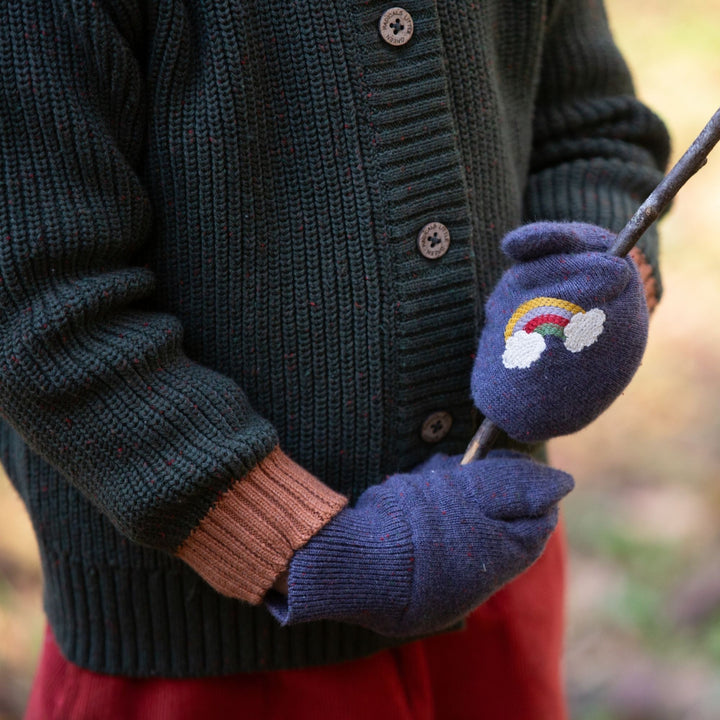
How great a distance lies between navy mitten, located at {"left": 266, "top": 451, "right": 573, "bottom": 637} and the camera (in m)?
0.84

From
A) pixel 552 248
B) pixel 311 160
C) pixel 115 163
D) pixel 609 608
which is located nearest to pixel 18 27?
pixel 115 163

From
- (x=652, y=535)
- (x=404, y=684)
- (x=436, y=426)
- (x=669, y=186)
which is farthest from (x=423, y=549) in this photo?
(x=652, y=535)

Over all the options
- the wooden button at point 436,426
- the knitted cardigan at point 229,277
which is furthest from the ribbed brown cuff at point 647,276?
the wooden button at point 436,426

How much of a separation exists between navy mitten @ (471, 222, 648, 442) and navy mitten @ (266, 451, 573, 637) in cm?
7

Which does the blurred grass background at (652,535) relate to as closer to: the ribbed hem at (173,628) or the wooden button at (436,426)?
the ribbed hem at (173,628)

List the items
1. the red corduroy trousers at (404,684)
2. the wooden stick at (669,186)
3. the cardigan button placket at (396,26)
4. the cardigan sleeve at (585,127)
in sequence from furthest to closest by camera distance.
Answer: the cardigan sleeve at (585,127) → the red corduroy trousers at (404,684) → the cardigan button placket at (396,26) → the wooden stick at (669,186)

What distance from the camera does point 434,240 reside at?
94 centimetres

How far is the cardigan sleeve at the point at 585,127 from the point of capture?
1115 mm

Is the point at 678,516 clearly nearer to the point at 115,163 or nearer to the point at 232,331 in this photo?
the point at 232,331

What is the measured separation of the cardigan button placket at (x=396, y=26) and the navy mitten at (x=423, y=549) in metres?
0.46

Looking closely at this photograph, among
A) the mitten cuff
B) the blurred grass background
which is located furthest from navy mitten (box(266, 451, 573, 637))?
the blurred grass background

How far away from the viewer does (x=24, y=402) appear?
80 centimetres

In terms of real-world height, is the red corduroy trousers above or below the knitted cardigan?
below

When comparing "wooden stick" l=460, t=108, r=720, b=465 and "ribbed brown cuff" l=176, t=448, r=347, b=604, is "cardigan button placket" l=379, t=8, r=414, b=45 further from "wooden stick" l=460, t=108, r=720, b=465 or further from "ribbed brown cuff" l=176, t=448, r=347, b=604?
"ribbed brown cuff" l=176, t=448, r=347, b=604
